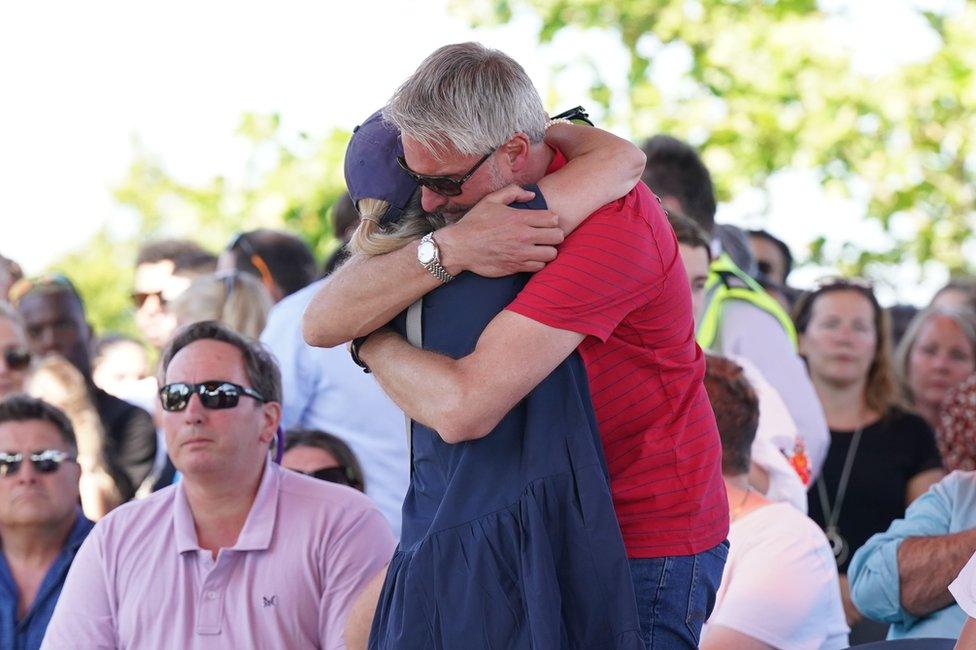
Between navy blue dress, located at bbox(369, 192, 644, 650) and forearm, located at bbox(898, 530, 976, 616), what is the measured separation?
1.31 metres

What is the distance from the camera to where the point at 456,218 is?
252cm

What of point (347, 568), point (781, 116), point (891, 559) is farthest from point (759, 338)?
point (781, 116)

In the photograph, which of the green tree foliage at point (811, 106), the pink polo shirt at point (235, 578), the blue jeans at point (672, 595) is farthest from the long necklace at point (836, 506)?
the green tree foliage at point (811, 106)

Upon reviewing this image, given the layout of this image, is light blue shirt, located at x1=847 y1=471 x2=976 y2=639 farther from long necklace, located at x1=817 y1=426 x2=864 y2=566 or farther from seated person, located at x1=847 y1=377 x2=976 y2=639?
long necklace, located at x1=817 y1=426 x2=864 y2=566

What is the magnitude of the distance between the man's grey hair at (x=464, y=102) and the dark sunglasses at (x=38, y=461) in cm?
269

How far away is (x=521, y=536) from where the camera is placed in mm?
2330

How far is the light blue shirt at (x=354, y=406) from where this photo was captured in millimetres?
4723

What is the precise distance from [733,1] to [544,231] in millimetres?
8704

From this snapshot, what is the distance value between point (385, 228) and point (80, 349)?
4.52m

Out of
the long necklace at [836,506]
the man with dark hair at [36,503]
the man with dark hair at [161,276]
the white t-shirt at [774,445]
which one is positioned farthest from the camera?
the man with dark hair at [161,276]

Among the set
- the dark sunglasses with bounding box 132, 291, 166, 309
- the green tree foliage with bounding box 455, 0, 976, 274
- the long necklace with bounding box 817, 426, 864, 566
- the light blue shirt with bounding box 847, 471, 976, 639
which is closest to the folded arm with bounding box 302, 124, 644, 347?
the light blue shirt with bounding box 847, 471, 976, 639

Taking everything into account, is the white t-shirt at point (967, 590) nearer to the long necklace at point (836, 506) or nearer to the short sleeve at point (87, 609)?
the short sleeve at point (87, 609)

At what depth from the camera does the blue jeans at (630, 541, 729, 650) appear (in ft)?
8.05

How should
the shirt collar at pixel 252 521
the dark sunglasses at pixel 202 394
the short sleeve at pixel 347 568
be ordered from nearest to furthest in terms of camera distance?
1. the short sleeve at pixel 347 568
2. the shirt collar at pixel 252 521
3. the dark sunglasses at pixel 202 394
